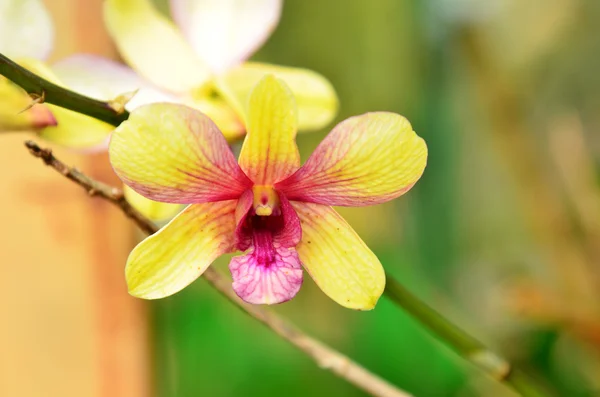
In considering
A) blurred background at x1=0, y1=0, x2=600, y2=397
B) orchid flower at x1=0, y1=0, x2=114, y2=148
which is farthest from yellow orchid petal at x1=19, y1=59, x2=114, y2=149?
blurred background at x1=0, y1=0, x2=600, y2=397

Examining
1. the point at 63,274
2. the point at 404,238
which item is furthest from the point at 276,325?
the point at 404,238

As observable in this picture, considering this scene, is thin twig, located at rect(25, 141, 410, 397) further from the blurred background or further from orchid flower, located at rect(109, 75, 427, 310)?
the blurred background

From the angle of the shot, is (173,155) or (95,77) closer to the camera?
(173,155)

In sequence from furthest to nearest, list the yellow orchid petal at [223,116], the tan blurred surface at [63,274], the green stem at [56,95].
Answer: the tan blurred surface at [63,274] < the yellow orchid petal at [223,116] < the green stem at [56,95]

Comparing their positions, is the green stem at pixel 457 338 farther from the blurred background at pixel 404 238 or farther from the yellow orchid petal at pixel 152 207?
the blurred background at pixel 404 238

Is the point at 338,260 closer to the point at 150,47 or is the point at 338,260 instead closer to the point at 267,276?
the point at 267,276

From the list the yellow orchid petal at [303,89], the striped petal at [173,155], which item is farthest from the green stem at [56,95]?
the yellow orchid petal at [303,89]

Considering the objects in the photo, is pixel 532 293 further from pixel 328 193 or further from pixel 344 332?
pixel 328 193
